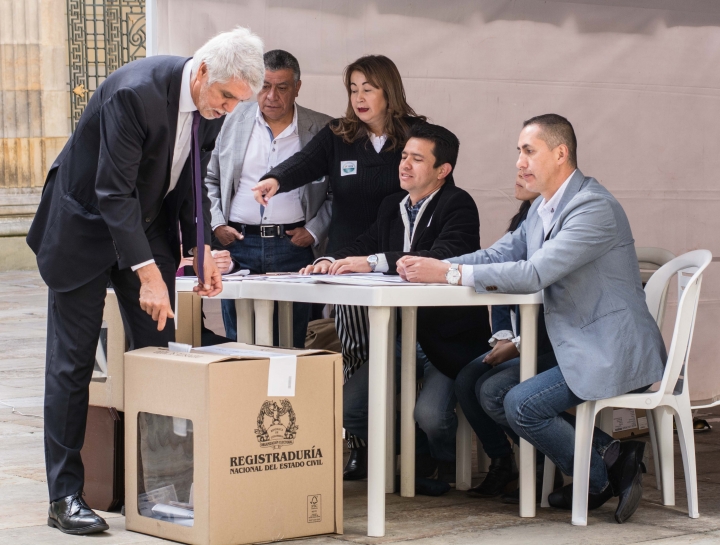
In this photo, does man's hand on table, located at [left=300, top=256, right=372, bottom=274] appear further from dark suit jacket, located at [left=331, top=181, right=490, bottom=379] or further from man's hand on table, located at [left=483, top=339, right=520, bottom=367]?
man's hand on table, located at [left=483, top=339, right=520, bottom=367]

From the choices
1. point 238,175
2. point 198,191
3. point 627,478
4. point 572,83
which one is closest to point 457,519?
point 627,478

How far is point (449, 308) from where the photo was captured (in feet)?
12.0

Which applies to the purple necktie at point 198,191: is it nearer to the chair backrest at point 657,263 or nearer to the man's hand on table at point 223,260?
the man's hand on table at point 223,260

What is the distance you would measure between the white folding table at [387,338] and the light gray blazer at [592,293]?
0.25 feet

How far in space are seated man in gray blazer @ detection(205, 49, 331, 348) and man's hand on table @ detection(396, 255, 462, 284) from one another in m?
1.08

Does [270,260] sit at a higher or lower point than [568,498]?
higher

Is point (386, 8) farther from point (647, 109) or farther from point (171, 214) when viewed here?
point (171, 214)

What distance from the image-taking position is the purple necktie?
303 centimetres

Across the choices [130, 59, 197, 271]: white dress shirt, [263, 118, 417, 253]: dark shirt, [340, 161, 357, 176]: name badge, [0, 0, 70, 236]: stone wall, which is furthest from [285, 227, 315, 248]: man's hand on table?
[0, 0, 70, 236]: stone wall

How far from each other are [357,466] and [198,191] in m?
1.27

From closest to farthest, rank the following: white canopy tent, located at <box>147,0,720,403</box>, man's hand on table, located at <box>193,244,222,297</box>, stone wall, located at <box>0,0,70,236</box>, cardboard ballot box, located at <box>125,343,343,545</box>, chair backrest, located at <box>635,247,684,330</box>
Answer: cardboard ballot box, located at <box>125,343,343,545</box>
man's hand on table, located at <box>193,244,222,297</box>
chair backrest, located at <box>635,247,684,330</box>
white canopy tent, located at <box>147,0,720,403</box>
stone wall, located at <box>0,0,70,236</box>

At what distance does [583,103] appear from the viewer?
4.75 meters

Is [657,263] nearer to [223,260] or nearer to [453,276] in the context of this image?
[453,276]

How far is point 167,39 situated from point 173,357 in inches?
70.4
